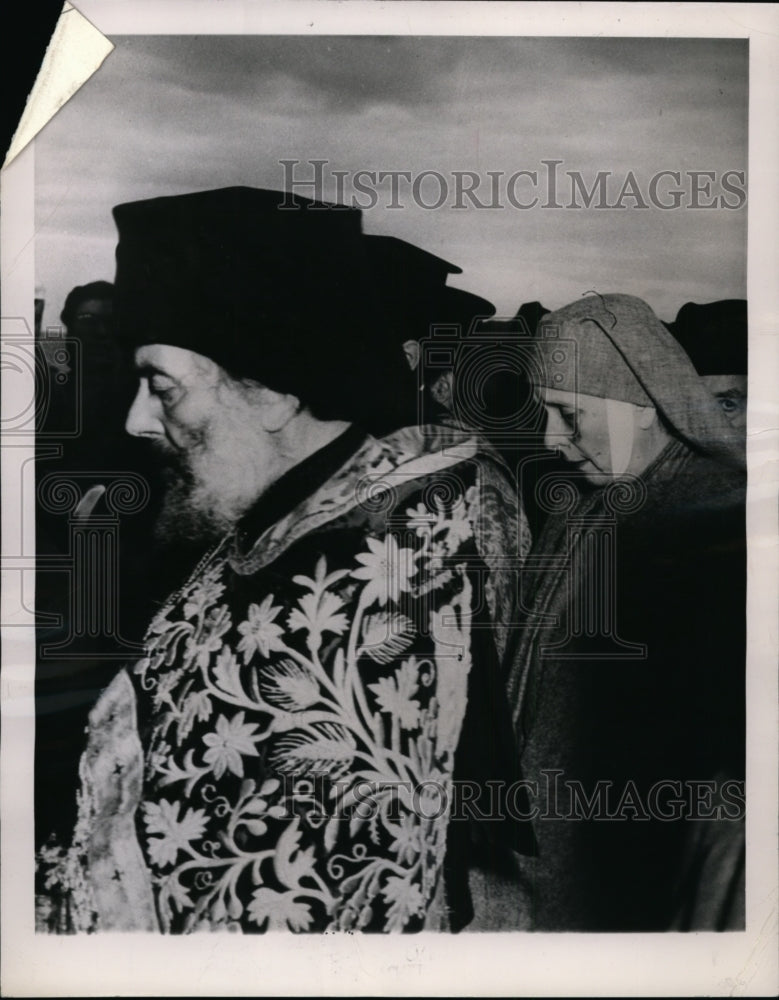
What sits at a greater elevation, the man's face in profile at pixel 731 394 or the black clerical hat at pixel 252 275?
the black clerical hat at pixel 252 275

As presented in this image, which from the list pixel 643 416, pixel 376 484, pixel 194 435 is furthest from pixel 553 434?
pixel 194 435

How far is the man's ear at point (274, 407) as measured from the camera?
1.32m

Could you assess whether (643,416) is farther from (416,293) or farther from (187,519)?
(187,519)

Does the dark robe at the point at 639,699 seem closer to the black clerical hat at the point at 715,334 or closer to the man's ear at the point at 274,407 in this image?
the black clerical hat at the point at 715,334

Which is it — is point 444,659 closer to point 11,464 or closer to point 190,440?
point 190,440

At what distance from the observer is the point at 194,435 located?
4.35 feet

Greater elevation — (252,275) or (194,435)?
(252,275)

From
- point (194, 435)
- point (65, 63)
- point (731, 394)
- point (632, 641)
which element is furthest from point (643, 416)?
point (65, 63)

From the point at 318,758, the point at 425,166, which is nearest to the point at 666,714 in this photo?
the point at 318,758

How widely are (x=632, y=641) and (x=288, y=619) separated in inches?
18.7

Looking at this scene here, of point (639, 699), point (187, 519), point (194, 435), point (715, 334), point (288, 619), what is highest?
point (715, 334)

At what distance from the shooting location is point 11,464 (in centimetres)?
133

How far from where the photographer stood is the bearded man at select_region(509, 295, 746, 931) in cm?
132

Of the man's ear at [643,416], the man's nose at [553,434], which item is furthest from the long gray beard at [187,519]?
the man's ear at [643,416]
